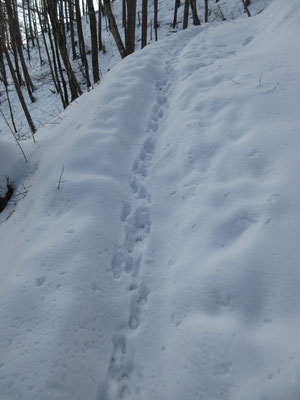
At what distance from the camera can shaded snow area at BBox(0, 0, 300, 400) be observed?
4.83 feet

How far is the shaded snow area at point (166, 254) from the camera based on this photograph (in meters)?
1.47

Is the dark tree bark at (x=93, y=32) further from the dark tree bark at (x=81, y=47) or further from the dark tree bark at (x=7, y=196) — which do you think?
the dark tree bark at (x=7, y=196)

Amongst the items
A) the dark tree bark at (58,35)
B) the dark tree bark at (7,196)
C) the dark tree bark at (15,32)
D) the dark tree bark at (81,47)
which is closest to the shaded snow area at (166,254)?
the dark tree bark at (7,196)

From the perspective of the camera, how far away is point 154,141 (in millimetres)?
3562

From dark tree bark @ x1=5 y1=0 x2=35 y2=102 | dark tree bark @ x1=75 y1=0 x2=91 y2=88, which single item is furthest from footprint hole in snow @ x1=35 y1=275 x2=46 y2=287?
dark tree bark @ x1=5 y1=0 x2=35 y2=102

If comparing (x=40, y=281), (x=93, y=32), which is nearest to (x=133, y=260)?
(x=40, y=281)

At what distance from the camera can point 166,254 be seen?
220cm

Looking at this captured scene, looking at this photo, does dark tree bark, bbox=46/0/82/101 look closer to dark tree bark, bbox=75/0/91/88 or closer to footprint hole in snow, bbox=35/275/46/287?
dark tree bark, bbox=75/0/91/88

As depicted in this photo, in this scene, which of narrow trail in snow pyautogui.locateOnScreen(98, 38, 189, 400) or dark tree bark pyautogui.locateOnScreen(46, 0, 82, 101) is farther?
dark tree bark pyautogui.locateOnScreen(46, 0, 82, 101)

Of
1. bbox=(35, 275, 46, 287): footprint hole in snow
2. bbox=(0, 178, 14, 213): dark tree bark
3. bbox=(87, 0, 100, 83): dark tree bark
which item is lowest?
bbox=(0, 178, 14, 213): dark tree bark

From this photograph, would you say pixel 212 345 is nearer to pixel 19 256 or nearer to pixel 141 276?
pixel 141 276

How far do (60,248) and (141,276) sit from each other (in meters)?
0.72

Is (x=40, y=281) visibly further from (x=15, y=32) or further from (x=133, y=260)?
(x=15, y=32)

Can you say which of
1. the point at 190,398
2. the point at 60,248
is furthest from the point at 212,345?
the point at 60,248
